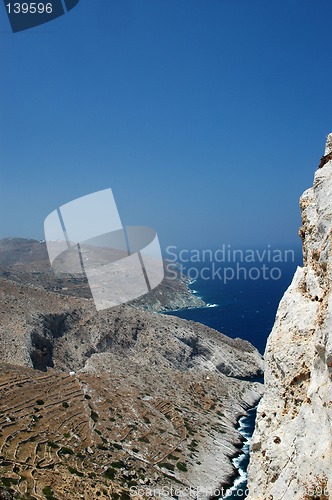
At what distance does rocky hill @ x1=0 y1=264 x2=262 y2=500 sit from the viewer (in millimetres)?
42062

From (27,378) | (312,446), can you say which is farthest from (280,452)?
(27,378)

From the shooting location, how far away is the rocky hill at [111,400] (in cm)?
4206

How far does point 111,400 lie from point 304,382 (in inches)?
2203

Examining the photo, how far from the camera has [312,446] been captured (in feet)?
23.7

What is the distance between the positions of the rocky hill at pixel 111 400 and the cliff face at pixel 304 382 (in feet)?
96.4

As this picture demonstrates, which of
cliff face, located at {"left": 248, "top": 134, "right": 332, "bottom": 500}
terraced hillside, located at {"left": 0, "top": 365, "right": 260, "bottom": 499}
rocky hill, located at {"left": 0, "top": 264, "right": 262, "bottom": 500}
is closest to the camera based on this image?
cliff face, located at {"left": 248, "top": 134, "right": 332, "bottom": 500}

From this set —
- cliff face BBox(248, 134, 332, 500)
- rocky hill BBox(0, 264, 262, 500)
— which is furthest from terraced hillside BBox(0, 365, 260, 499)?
cliff face BBox(248, 134, 332, 500)

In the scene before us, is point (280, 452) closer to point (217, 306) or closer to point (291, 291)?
point (291, 291)

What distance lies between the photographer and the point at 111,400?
60.1m

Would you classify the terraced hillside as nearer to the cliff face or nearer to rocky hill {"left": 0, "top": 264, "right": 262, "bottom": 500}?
rocky hill {"left": 0, "top": 264, "right": 262, "bottom": 500}

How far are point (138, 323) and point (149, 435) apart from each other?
4322cm

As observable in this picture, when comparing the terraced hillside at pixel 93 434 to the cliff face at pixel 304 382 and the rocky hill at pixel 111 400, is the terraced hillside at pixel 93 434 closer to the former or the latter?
the rocky hill at pixel 111 400

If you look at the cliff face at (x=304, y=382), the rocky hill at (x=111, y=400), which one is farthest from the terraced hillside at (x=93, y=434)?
the cliff face at (x=304, y=382)

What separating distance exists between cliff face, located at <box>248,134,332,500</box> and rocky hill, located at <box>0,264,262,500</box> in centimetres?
2938
